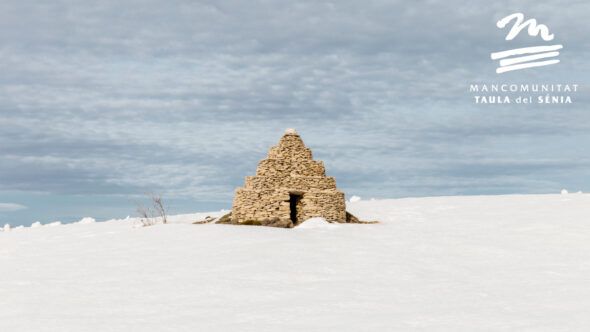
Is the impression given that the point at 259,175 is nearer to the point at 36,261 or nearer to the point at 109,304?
the point at 36,261

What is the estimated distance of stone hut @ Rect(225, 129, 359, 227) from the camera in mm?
33438

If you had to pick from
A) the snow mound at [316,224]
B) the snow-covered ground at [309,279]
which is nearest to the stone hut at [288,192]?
the snow mound at [316,224]

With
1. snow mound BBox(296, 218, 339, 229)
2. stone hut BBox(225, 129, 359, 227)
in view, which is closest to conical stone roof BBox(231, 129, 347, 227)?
stone hut BBox(225, 129, 359, 227)

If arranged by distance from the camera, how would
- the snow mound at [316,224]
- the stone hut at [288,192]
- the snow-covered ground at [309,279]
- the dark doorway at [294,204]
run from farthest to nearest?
the dark doorway at [294,204] < the stone hut at [288,192] < the snow mound at [316,224] < the snow-covered ground at [309,279]

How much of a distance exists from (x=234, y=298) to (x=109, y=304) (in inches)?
111

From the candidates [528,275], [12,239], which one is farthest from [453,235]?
[12,239]

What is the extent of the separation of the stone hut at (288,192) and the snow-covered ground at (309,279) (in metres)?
2.22

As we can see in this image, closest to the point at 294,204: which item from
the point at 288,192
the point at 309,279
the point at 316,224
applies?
the point at 288,192

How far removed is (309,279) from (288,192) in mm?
15462

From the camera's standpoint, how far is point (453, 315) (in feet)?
43.8

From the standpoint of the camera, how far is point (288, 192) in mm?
33656

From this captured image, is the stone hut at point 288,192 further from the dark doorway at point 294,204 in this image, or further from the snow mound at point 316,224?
the snow mound at point 316,224

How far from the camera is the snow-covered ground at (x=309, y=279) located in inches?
515

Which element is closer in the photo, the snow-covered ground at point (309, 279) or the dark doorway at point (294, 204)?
the snow-covered ground at point (309, 279)
